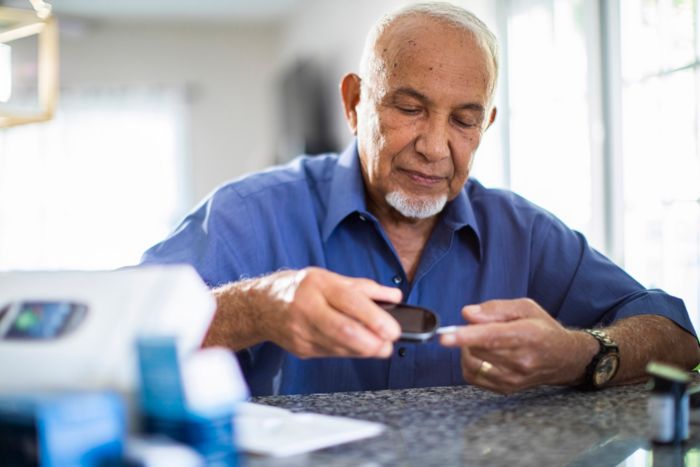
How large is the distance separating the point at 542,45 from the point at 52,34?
2.21 m

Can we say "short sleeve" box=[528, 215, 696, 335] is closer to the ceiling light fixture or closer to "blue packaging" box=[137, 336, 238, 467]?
"blue packaging" box=[137, 336, 238, 467]

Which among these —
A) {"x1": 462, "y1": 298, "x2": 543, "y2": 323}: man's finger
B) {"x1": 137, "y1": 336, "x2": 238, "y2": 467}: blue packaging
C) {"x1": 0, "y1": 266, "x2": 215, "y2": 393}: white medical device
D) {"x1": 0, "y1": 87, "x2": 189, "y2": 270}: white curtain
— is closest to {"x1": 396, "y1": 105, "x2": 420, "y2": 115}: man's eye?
{"x1": 462, "y1": 298, "x2": 543, "y2": 323}: man's finger

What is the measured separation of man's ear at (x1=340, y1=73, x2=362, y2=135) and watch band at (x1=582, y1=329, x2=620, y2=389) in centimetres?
84

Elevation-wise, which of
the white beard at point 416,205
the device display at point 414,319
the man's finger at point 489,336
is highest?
the white beard at point 416,205

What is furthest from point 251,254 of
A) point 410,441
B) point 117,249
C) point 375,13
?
point 117,249

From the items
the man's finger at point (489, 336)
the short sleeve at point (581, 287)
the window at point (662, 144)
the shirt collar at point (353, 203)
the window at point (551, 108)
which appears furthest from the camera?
the window at point (551, 108)

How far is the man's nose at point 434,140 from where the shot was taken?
1651 mm

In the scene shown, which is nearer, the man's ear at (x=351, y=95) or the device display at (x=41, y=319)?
the device display at (x=41, y=319)

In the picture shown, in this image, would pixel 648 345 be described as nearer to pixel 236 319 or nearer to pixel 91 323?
pixel 236 319

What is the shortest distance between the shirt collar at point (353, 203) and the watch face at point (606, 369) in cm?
48

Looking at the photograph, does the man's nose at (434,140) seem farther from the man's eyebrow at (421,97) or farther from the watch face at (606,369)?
the watch face at (606,369)

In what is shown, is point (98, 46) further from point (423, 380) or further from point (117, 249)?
point (423, 380)

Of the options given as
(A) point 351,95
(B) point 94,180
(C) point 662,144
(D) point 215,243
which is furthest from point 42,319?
(B) point 94,180

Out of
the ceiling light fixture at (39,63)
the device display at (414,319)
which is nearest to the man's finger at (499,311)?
the device display at (414,319)
